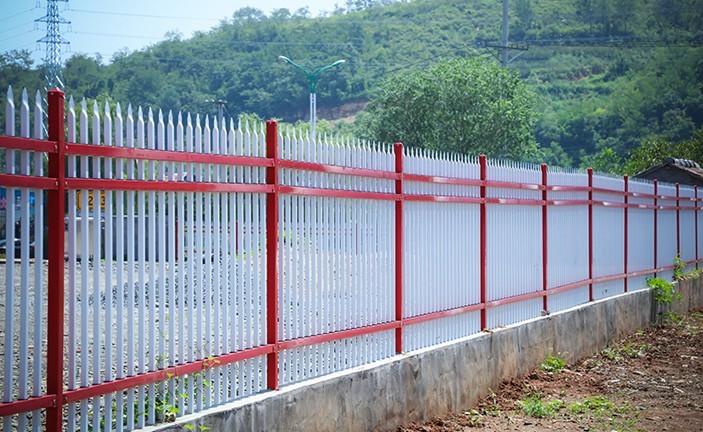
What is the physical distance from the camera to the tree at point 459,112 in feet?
175

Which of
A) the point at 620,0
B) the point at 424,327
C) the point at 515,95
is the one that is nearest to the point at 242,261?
the point at 424,327

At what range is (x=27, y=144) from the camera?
14.1 ft

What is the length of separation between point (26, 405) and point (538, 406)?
594cm

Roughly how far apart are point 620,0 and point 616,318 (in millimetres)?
148691

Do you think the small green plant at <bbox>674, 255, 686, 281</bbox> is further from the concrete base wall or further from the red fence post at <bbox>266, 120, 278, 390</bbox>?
the red fence post at <bbox>266, 120, 278, 390</bbox>

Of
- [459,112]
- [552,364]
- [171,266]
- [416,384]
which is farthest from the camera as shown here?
[459,112]

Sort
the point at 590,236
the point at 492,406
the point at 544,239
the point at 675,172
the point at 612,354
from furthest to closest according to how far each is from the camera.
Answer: the point at 675,172, the point at 590,236, the point at 612,354, the point at 544,239, the point at 492,406

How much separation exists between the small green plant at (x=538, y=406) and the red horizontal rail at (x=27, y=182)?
237 inches

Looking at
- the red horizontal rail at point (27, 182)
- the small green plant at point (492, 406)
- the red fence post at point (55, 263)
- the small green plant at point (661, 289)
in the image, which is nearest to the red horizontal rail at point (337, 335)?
the small green plant at point (492, 406)

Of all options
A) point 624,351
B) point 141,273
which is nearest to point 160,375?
point 141,273

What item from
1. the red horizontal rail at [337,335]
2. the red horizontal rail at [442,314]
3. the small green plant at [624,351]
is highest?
the red horizontal rail at [337,335]

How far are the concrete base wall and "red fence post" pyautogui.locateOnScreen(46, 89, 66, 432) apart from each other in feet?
2.56

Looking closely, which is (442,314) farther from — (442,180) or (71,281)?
(71,281)

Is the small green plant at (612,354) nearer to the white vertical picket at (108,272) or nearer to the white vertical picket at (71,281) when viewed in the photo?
the white vertical picket at (108,272)
